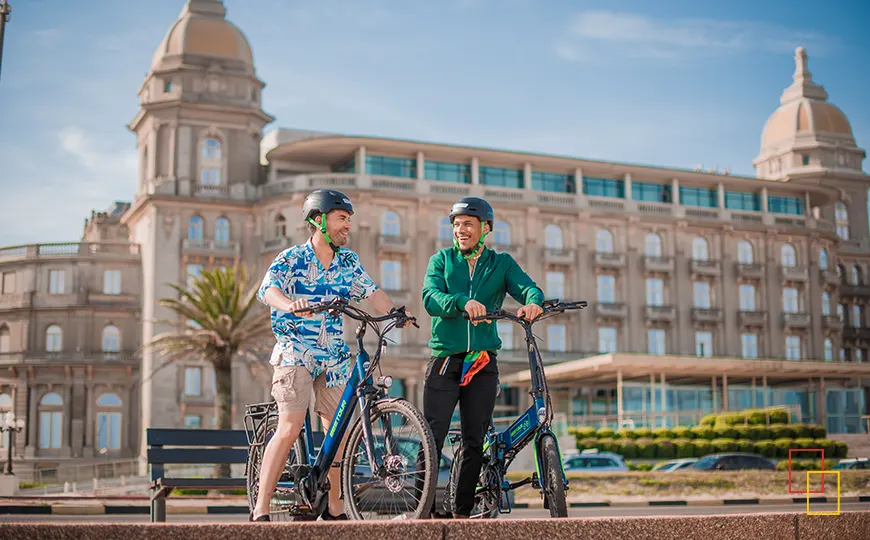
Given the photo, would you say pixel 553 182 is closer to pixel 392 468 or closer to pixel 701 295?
pixel 701 295

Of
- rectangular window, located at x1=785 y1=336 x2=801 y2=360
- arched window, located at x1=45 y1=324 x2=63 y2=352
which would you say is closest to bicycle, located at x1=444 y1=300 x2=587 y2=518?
arched window, located at x1=45 y1=324 x2=63 y2=352

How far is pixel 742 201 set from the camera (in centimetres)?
6788

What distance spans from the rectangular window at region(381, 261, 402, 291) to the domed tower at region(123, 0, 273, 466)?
7.27 meters

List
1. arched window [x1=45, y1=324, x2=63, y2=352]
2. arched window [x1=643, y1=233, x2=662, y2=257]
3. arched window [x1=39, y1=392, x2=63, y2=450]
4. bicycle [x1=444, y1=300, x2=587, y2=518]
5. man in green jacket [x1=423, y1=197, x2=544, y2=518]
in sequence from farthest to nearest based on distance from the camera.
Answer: arched window [x1=643, y1=233, x2=662, y2=257] → arched window [x1=45, y1=324, x2=63, y2=352] → arched window [x1=39, y1=392, x2=63, y2=450] → man in green jacket [x1=423, y1=197, x2=544, y2=518] → bicycle [x1=444, y1=300, x2=587, y2=518]

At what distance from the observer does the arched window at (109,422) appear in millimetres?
56844

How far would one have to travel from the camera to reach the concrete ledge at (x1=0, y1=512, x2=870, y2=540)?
445 centimetres

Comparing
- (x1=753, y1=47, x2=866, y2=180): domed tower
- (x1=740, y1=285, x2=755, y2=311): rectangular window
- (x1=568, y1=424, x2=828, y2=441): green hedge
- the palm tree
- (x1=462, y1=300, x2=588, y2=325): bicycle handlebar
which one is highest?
(x1=753, y1=47, x2=866, y2=180): domed tower

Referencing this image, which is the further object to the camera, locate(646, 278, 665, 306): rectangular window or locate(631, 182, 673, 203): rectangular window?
locate(631, 182, 673, 203): rectangular window

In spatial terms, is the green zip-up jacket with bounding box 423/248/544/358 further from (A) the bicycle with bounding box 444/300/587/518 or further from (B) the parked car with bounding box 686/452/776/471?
(B) the parked car with bounding box 686/452/776/471

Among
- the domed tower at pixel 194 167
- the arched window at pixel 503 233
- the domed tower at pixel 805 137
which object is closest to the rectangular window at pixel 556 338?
the arched window at pixel 503 233

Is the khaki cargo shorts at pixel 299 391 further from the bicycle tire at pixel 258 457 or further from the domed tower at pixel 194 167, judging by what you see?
the domed tower at pixel 194 167

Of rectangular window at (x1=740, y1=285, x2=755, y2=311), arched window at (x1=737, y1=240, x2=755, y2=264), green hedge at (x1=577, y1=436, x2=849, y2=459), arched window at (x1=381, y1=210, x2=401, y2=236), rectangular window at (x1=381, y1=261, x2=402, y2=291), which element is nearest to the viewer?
green hedge at (x1=577, y1=436, x2=849, y2=459)

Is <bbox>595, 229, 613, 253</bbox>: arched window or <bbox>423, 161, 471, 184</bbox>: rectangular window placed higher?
<bbox>423, 161, 471, 184</bbox>: rectangular window

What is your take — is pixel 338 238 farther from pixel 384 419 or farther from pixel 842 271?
pixel 842 271
